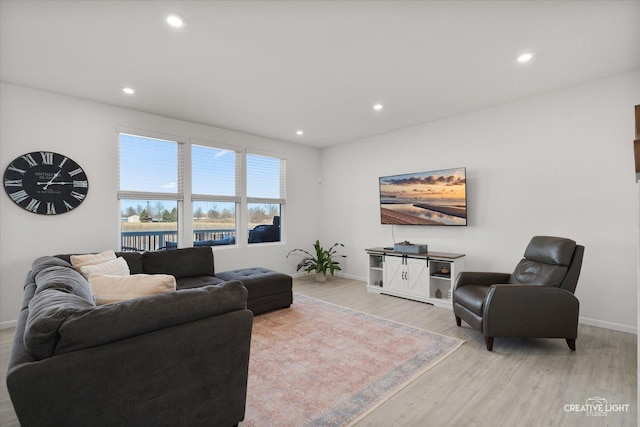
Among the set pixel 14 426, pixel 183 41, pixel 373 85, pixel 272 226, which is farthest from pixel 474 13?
pixel 272 226

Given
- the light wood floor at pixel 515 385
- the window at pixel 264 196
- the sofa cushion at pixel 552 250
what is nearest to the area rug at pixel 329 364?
the light wood floor at pixel 515 385

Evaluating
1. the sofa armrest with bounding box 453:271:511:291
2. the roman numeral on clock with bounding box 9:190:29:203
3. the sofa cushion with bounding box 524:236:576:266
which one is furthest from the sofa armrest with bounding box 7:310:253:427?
the roman numeral on clock with bounding box 9:190:29:203

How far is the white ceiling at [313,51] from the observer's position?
7.56 feet

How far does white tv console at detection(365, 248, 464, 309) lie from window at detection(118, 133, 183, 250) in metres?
3.21

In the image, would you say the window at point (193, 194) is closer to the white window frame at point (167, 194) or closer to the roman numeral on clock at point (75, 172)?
the white window frame at point (167, 194)

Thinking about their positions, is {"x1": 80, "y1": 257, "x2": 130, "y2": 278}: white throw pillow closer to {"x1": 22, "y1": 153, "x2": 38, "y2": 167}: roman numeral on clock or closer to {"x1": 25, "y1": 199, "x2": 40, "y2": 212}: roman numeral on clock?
{"x1": 25, "y1": 199, "x2": 40, "y2": 212}: roman numeral on clock

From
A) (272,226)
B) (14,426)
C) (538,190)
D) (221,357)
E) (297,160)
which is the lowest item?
(14,426)

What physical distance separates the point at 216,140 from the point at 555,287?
4.94m

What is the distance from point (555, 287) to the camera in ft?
9.43

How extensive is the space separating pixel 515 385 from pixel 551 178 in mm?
2642

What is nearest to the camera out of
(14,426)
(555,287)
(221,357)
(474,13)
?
(221,357)

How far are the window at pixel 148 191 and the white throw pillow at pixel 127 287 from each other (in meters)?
2.91

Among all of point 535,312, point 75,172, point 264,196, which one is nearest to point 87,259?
point 75,172

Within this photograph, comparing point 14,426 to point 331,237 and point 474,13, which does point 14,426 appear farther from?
point 331,237
